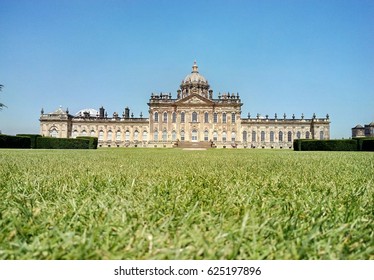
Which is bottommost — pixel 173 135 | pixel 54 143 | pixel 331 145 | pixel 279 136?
pixel 331 145

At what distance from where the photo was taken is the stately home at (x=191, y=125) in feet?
168

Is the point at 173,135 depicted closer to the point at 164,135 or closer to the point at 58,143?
the point at 164,135

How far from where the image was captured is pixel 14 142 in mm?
27297

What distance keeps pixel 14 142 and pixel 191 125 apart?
29.5 metres

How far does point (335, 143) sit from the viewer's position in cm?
2978

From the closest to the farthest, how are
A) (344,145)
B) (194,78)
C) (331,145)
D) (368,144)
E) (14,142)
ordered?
(14,142)
(368,144)
(331,145)
(344,145)
(194,78)

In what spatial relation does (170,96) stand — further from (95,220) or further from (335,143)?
(95,220)

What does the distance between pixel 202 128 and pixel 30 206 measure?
49.7 m

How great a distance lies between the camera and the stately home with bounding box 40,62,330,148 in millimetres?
51062

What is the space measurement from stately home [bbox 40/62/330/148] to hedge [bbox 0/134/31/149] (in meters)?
23.4

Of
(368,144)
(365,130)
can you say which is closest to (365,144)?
(368,144)

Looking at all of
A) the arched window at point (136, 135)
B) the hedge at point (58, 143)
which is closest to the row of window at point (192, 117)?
the arched window at point (136, 135)

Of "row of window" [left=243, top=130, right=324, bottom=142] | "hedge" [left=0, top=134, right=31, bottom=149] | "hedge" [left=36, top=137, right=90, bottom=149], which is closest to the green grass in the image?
"hedge" [left=0, top=134, right=31, bottom=149]

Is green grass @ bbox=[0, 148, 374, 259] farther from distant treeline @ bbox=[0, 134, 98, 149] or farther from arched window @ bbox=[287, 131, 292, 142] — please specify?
arched window @ bbox=[287, 131, 292, 142]
